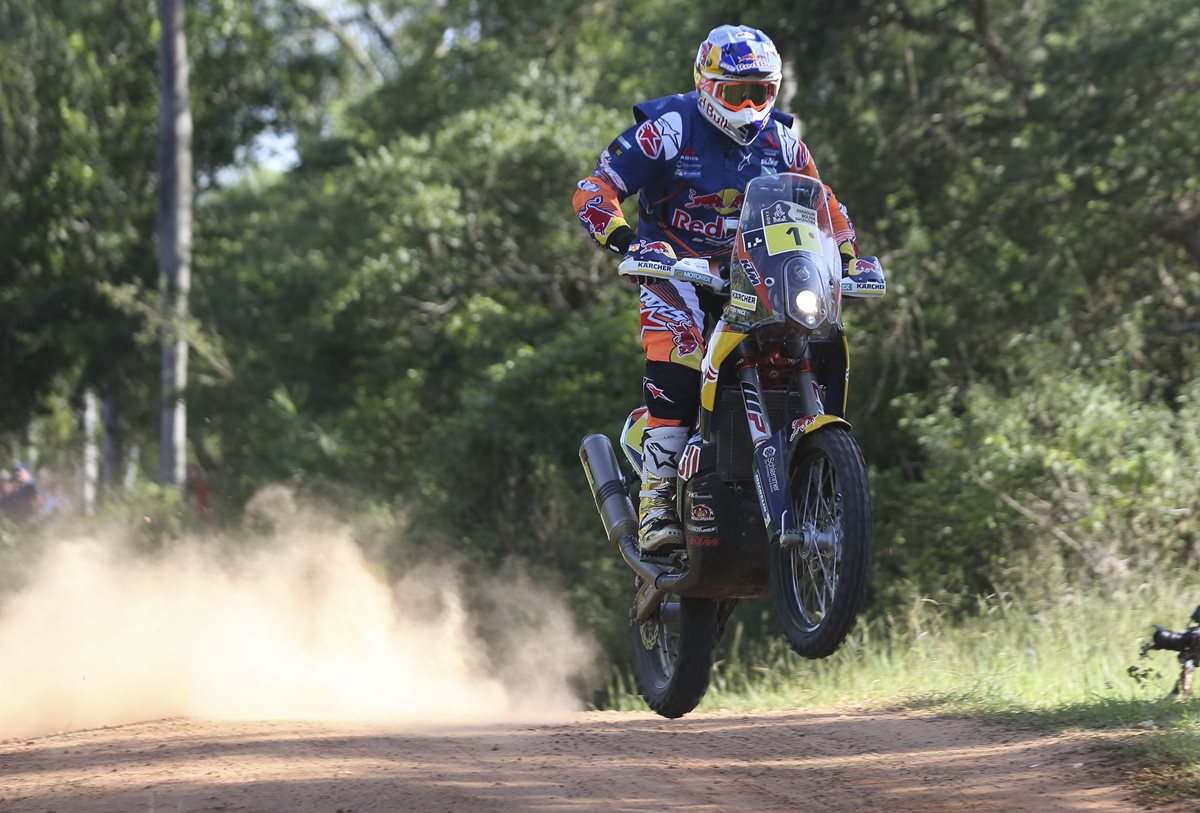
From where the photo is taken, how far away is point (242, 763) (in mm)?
6270

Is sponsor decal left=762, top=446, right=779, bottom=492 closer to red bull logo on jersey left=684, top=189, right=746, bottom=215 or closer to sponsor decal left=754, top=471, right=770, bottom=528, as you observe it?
sponsor decal left=754, top=471, right=770, bottom=528

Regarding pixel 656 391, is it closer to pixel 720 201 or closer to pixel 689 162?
pixel 720 201

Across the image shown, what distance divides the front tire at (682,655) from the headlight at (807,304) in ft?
5.16

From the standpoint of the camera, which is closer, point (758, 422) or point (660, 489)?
point (758, 422)

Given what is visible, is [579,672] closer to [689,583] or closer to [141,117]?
[689,583]

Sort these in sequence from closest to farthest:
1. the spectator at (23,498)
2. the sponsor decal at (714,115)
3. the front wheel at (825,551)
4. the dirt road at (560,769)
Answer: the front wheel at (825,551), the dirt road at (560,769), the sponsor decal at (714,115), the spectator at (23,498)

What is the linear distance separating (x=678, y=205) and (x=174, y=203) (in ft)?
64.6

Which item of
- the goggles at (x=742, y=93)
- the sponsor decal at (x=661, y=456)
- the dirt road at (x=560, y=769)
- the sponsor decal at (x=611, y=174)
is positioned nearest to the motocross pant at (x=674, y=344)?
the sponsor decal at (x=661, y=456)

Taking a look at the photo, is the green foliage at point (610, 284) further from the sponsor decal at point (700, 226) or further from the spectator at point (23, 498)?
the sponsor decal at point (700, 226)

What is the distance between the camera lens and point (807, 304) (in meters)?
5.52

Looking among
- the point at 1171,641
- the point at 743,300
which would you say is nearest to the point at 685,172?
the point at 743,300

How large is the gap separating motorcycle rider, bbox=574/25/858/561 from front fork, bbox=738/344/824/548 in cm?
42

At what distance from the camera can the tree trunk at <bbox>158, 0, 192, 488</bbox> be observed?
23.9 meters

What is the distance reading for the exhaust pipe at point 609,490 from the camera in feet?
22.5
